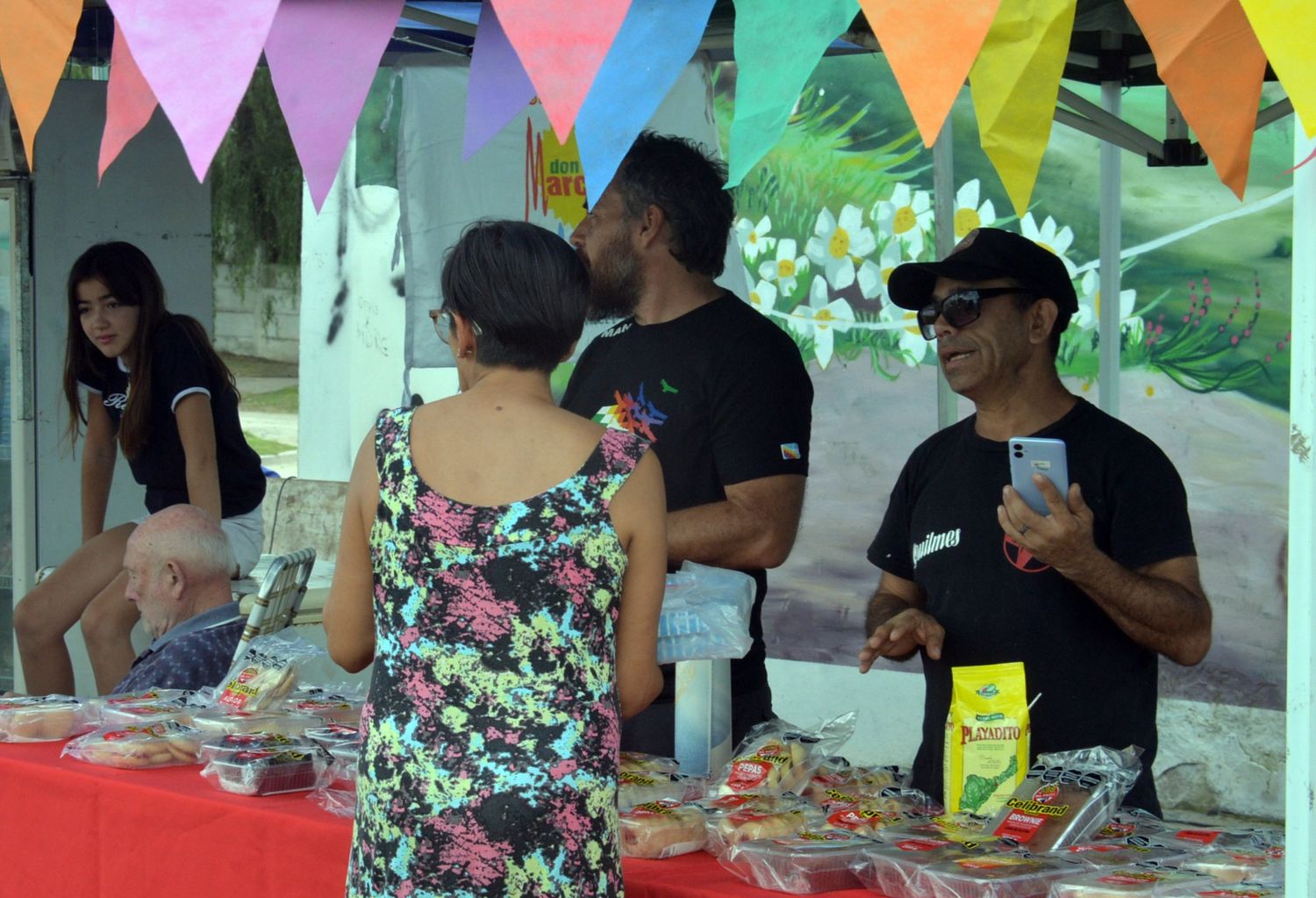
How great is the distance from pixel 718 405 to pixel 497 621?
1277mm

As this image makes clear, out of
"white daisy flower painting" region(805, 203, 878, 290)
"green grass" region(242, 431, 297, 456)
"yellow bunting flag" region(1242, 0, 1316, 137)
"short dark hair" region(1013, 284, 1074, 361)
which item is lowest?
"green grass" region(242, 431, 297, 456)

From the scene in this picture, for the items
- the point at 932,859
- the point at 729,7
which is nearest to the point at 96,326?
the point at 729,7

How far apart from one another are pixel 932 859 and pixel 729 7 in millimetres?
2128

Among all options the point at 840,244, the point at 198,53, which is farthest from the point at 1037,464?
the point at 840,244

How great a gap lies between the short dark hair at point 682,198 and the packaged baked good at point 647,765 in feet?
3.68

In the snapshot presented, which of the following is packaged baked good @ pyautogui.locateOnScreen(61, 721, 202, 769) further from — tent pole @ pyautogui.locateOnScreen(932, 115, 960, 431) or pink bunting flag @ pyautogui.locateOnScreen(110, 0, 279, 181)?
tent pole @ pyautogui.locateOnScreen(932, 115, 960, 431)

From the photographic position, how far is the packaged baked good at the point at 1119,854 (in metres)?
1.88

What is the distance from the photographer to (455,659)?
172cm

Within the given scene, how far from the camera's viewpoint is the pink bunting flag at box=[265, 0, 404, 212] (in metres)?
2.25

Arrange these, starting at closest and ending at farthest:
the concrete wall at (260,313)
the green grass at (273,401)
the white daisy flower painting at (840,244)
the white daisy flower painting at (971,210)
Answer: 1. the white daisy flower painting at (971,210)
2. the white daisy flower painting at (840,244)
3. the concrete wall at (260,313)
4. the green grass at (273,401)

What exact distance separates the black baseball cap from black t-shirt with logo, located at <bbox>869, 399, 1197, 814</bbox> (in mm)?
230

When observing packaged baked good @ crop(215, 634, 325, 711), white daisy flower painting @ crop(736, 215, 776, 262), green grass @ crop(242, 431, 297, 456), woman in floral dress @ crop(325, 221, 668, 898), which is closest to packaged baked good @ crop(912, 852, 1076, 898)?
woman in floral dress @ crop(325, 221, 668, 898)

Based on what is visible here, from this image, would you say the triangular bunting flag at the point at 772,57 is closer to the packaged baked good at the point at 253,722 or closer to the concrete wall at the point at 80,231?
the packaged baked good at the point at 253,722

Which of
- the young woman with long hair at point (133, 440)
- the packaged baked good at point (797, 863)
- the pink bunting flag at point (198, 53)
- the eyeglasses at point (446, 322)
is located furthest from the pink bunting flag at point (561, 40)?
the young woman with long hair at point (133, 440)
